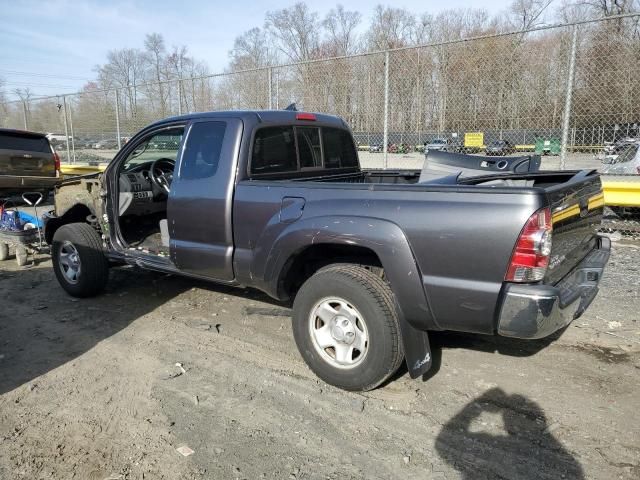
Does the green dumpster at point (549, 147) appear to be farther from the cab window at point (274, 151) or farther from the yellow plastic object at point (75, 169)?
the yellow plastic object at point (75, 169)

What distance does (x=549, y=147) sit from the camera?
270 inches

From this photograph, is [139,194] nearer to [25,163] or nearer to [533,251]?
[533,251]

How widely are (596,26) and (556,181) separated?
3869 mm

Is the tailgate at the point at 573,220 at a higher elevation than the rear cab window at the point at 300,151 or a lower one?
lower

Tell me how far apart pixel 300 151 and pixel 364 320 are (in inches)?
73.6

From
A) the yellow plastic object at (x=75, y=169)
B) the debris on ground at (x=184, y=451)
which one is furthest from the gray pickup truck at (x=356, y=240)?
the yellow plastic object at (x=75, y=169)

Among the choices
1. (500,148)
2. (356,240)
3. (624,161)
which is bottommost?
(356,240)

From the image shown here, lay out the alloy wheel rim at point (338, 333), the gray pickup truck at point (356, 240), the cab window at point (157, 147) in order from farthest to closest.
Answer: the cab window at point (157, 147) → the alloy wheel rim at point (338, 333) → the gray pickup truck at point (356, 240)

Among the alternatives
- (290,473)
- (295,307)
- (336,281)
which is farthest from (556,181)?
(290,473)

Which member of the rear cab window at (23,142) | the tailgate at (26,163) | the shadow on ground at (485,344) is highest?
the rear cab window at (23,142)

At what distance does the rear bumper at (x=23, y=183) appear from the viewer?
33.0 ft

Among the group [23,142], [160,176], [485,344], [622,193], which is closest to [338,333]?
[485,344]

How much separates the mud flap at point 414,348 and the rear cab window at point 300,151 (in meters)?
1.75

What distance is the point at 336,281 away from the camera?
3.25 meters
